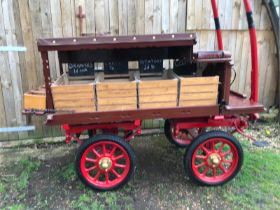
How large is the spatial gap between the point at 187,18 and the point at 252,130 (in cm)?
196

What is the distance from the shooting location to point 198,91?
2463 mm

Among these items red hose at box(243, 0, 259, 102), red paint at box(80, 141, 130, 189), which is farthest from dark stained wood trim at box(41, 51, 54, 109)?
red hose at box(243, 0, 259, 102)

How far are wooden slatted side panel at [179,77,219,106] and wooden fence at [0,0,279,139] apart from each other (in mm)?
1588

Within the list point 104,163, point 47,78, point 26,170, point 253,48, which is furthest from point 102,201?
point 253,48

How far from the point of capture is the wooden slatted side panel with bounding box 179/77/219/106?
2426mm

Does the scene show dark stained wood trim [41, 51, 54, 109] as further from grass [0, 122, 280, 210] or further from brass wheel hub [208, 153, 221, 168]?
brass wheel hub [208, 153, 221, 168]

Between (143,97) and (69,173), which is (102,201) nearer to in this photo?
(69,173)

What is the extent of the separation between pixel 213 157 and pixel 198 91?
0.69m

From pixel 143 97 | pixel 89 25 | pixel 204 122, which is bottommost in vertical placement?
pixel 204 122

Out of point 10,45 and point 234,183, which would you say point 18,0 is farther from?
point 234,183

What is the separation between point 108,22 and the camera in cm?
363

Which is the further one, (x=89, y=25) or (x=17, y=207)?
(x=89, y=25)

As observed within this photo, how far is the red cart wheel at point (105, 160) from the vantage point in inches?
99.0

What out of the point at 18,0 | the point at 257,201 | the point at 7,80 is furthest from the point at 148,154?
the point at 18,0
